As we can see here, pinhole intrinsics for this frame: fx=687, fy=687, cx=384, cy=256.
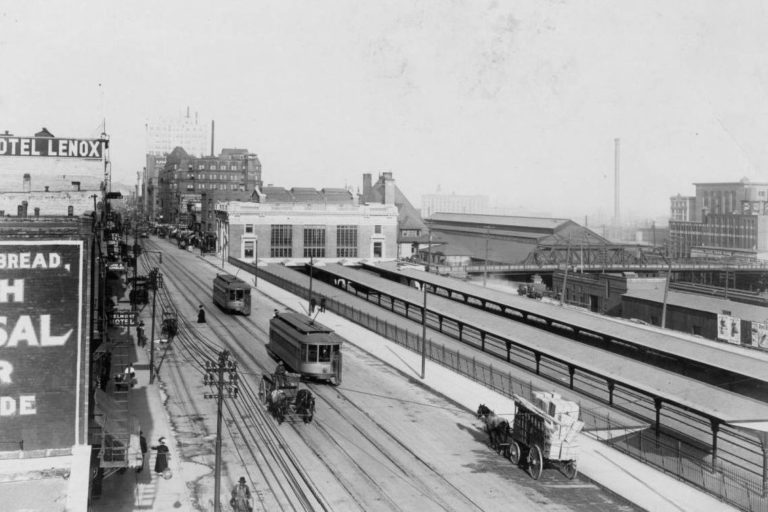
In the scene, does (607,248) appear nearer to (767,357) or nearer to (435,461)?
(767,357)

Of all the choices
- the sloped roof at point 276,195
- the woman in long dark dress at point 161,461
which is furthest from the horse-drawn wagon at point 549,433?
the sloped roof at point 276,195

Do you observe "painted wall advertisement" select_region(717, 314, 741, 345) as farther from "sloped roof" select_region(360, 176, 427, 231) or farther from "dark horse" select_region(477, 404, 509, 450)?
"sloped roof" select_region(360, 176, 427, 231)

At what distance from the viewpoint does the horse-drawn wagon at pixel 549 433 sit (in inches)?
884

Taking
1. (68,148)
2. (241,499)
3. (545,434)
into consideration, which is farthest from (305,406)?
(68,148)

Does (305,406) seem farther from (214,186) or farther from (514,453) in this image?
(214,186)

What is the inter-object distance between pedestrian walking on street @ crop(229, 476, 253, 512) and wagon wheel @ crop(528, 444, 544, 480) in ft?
30.9

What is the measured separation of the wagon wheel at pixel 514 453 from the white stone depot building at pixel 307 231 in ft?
243

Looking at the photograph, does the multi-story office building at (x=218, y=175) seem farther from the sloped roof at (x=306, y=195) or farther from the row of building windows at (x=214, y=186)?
the sloped roof at (x=306, y=195)

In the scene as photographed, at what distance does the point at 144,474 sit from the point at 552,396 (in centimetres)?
1387

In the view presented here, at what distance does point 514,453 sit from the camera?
24672mm

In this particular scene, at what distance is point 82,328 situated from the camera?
18.3 metres

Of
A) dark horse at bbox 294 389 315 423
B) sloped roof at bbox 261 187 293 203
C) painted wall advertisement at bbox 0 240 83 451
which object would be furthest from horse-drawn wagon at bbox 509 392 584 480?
sloped roof at bbox 261 187 293 203

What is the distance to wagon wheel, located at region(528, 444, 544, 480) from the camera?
22.7 metres

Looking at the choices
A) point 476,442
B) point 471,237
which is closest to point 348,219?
point 471,237
